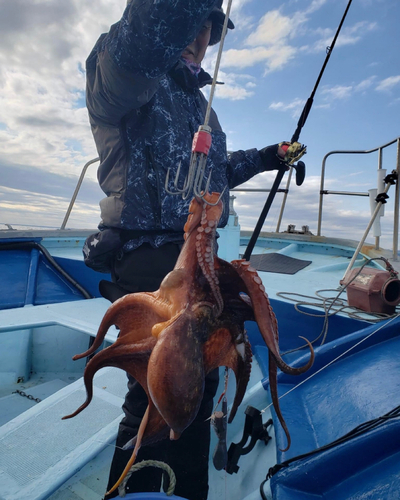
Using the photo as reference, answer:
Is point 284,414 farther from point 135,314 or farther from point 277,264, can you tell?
point 277,264

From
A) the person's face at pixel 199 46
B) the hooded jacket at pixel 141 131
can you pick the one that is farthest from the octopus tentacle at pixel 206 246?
the person's face at pixel 199 46

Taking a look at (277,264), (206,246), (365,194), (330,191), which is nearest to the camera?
(206,246)

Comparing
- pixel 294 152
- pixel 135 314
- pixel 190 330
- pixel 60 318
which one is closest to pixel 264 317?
pixel 190 330

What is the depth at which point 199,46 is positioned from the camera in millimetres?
2037

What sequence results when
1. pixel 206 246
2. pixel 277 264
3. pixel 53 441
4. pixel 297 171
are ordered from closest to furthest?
pixel 206 246
pixel 53 441
pixel 297 171
pixel 277 264

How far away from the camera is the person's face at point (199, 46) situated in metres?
2.01

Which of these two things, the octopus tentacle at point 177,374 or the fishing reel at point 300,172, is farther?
the fishing reel at point 300,172

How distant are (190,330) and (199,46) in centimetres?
192

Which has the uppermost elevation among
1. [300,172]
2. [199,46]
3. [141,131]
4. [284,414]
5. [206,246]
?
[199,46]

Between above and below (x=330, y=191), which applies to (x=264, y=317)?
below

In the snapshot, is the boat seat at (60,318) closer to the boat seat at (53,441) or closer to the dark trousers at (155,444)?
the boat seat at (53,441)

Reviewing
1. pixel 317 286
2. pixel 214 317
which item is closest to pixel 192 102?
pixel 214 317

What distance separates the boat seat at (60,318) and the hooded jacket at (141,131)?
1730mm

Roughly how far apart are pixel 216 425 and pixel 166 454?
0.76 m
